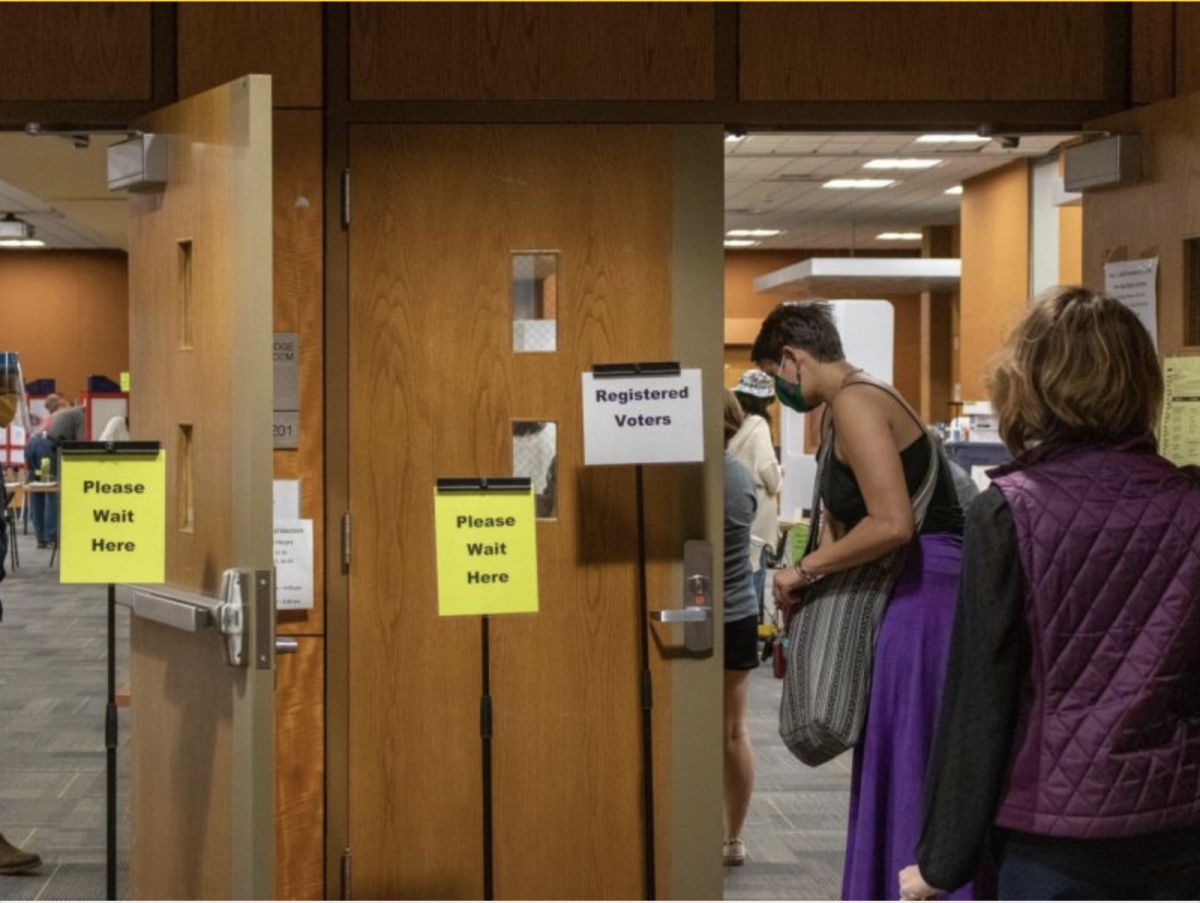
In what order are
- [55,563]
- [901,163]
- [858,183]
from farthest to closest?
[858,183]
[55,563]
[901,163]

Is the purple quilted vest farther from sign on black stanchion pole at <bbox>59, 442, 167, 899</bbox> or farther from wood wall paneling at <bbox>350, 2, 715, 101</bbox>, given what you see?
wood wall paneling at <bbox>350, 2, 715, 101</bbox>

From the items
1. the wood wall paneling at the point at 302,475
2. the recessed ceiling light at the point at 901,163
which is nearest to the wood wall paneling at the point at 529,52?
the wood wall paneling at the point at 302,475

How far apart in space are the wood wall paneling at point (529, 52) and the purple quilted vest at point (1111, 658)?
1908 millimetres

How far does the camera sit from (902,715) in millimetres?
3150

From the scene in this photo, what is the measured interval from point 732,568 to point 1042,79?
65.8 inches

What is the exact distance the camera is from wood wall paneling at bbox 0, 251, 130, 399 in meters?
19.8

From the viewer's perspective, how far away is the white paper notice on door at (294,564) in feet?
11.2

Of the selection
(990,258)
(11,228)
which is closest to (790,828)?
(990,258)

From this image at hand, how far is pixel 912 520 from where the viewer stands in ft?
10.2

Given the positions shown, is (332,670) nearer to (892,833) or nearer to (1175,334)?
(892,833)

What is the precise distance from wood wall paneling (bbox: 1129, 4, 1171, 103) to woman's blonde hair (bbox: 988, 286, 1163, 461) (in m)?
1.85

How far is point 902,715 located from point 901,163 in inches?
383

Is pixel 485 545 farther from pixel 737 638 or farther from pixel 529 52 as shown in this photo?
pixel 737 638

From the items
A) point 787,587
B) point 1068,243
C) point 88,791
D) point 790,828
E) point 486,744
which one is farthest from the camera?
point 1068,243
